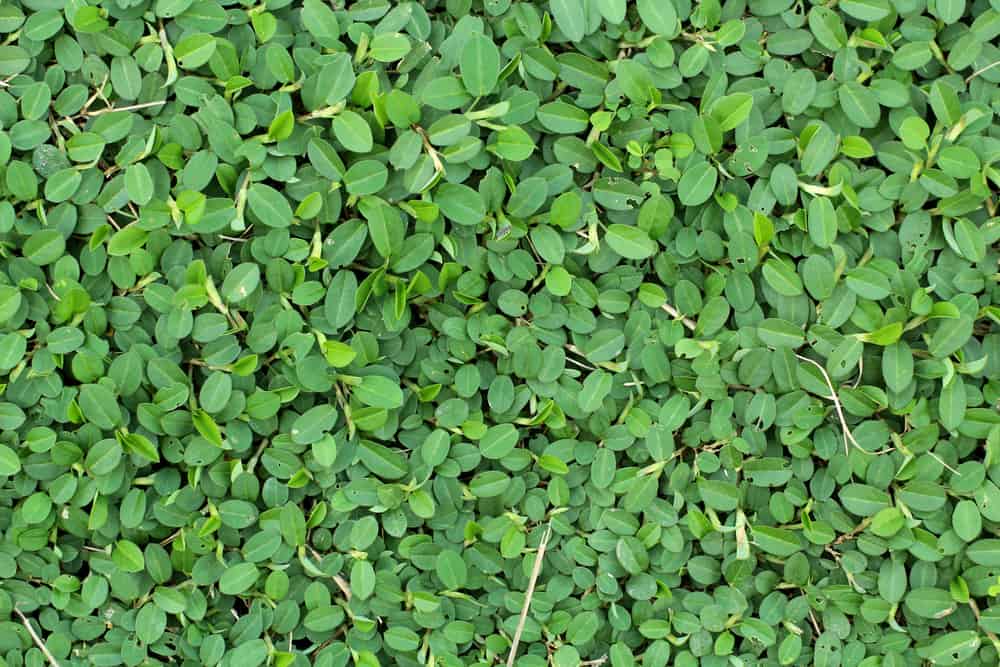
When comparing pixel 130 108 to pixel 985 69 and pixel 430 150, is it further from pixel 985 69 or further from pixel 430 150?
pixel 985 69

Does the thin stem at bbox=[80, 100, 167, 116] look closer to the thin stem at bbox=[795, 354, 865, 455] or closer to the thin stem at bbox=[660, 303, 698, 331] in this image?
the thin stem at bbox=[660, 303, 698, 331]

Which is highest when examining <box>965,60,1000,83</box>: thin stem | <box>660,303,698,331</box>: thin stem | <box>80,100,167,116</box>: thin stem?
<box>80,100,167,116</box>: thin stem

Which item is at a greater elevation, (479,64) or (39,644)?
(479,64)

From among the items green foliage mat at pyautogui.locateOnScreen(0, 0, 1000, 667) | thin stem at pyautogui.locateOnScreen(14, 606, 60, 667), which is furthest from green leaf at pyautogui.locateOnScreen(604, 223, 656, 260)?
thin stem at pyautogui.locateOnScreen(14, 606, 60, 667)

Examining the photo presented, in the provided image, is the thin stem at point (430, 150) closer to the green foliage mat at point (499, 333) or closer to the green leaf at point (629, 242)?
the green foliage mat at point (499, 333)

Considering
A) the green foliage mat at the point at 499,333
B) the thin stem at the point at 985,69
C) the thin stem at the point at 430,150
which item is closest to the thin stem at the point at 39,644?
the green foliage mat at the point at 499,333

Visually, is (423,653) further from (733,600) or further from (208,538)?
(733,600)

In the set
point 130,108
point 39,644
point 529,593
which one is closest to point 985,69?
point 529,593

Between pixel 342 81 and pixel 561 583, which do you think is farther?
pixel 561 583

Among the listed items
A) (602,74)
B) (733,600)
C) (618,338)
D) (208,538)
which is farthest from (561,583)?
(602,74)
